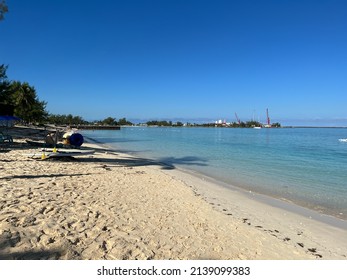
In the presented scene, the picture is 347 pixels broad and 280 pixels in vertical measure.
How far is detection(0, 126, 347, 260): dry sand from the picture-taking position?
14.4 feet

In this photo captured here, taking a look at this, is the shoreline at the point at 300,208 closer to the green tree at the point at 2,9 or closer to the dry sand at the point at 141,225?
the dry sand at the point at 141,225

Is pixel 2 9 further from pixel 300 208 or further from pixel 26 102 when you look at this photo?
pixel 26 102

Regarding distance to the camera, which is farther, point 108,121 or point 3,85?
point 108,121

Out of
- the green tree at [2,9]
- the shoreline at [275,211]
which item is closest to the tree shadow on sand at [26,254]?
the shoreline at [275,211]

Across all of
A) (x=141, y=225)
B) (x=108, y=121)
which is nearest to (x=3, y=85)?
(x=141, y=225)

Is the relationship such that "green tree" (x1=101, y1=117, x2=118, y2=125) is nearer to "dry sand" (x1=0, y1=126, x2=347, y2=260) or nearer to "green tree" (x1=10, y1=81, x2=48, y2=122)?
"green tree" (x1=10, y1=81, x2=48, y2=122)

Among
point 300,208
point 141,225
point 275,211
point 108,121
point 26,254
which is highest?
point 108,121

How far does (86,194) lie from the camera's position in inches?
292

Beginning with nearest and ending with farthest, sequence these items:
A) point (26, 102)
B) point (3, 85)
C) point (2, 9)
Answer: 1. point (2, 9)
2. point (3, 85)
3. point (26, 102)

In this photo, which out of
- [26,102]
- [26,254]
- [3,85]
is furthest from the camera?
[26,102]

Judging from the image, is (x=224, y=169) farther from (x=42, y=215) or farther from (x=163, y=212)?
(x=42, y=215)

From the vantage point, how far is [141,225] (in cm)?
556

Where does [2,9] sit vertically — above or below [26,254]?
above

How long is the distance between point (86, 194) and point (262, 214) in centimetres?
478
